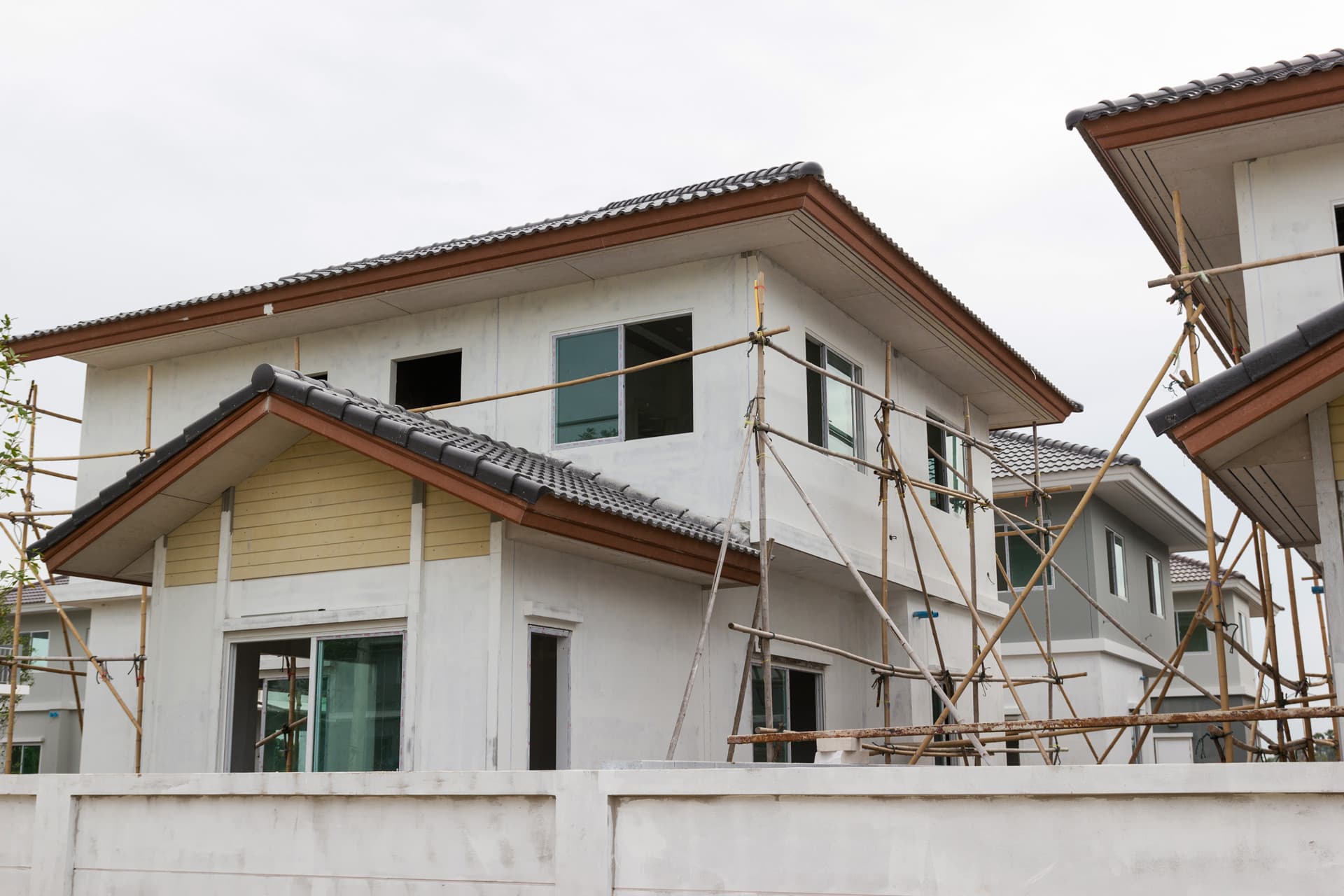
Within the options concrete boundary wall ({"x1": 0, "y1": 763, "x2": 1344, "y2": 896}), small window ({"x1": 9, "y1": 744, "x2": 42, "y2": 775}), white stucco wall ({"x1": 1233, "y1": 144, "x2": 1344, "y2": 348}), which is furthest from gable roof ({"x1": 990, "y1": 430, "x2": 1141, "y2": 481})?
small window ({"x1": 9, "y1": 744, "x2": 42, "y2": 775})

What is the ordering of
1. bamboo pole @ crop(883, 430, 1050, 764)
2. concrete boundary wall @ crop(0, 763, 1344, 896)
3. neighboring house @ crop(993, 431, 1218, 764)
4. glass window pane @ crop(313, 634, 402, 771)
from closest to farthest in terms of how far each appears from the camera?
concrete boundary wall @ crop(0, 763, 1344, 896) < glass window pane @ crop(313, 634, 402, 771) < bamboo pole @ crop(883, 430, 1050, 764) < neighboring house @ crop(993, 431, 1218, 764)

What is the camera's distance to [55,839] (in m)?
8.05

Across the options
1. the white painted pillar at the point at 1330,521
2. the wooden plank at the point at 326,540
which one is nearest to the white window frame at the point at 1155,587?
the white painted pillar at the point at 1330,521

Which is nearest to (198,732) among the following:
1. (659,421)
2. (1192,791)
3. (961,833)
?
(659,421)

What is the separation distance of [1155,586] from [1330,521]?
21423 millimetres

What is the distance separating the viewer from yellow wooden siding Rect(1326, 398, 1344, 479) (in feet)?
26.5

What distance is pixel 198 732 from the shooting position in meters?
11.5

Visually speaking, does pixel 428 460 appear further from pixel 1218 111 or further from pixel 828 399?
pixel 1218 111

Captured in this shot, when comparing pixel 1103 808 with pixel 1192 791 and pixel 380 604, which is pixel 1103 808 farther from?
pixel 380 604

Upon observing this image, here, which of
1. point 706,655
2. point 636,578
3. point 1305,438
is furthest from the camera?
point 706,655

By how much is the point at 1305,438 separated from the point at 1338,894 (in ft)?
13.2

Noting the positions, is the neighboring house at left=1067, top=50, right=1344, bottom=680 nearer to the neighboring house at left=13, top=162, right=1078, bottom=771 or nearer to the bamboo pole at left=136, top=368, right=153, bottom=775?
the neighboring house at left=13, top=162, right=1078, bottom=771

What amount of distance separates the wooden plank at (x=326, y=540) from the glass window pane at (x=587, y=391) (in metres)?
3.23

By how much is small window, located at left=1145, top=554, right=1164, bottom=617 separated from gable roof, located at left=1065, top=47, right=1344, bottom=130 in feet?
61.0
